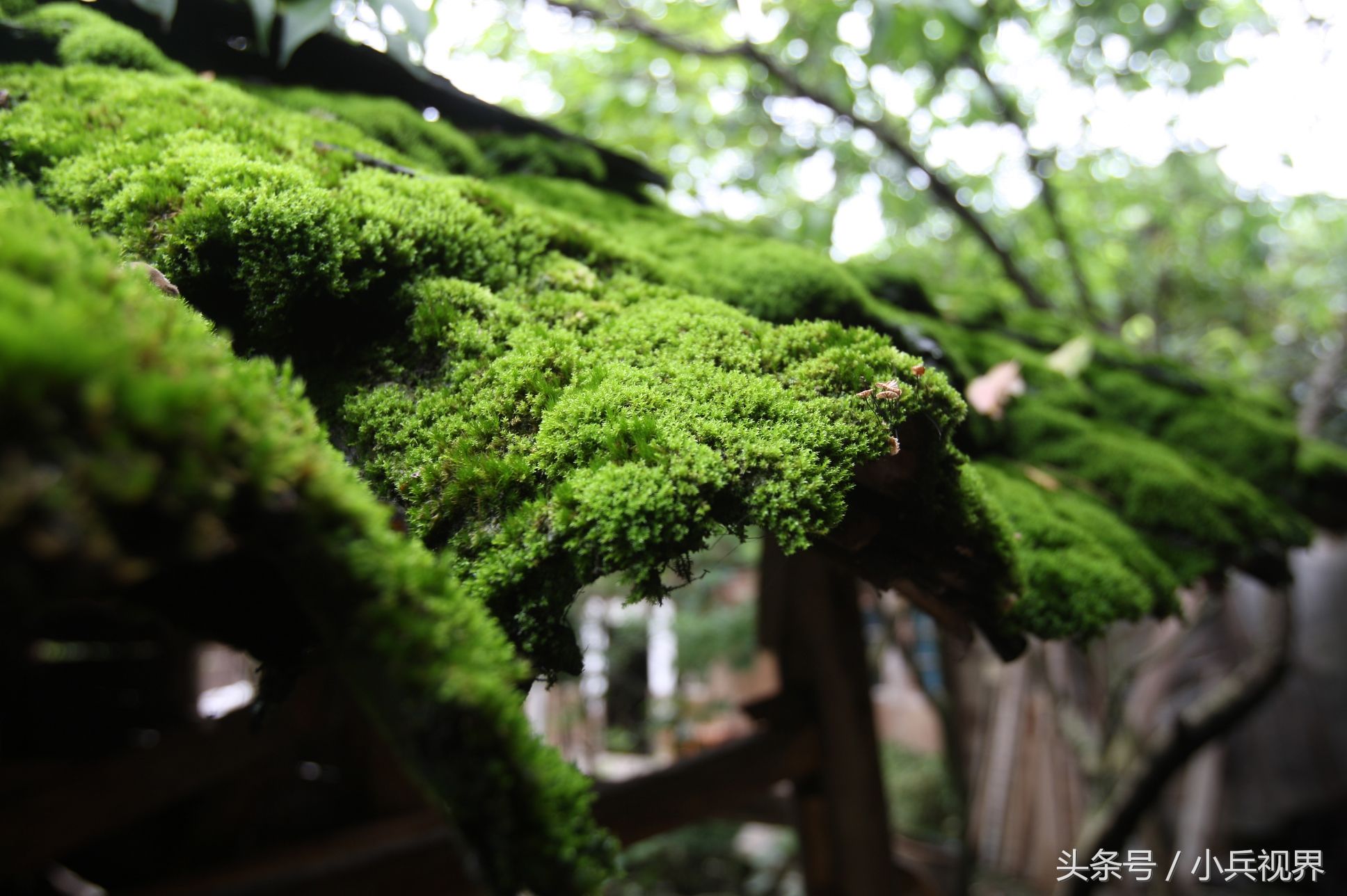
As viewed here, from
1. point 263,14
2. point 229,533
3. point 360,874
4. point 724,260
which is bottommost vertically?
point 360,874

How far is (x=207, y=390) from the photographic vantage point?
601mm

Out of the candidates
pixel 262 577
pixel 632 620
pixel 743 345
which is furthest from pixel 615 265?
pixel 632 620

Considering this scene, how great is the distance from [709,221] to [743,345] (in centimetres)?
153

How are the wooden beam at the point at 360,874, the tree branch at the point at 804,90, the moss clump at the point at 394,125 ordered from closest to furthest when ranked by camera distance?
1. the moss clump at the point at 394,125
2. the wooden beam at the point at 360,874
3. the tree branch at the point at 804,90

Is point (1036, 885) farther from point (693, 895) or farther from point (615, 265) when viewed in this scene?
point (615, 265)

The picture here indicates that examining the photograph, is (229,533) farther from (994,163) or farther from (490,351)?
(994,163)

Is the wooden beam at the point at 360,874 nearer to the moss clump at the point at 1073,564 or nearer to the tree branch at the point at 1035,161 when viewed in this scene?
the moss clump at the point at 1073,564

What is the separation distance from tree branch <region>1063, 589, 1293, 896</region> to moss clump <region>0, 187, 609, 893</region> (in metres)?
4.02

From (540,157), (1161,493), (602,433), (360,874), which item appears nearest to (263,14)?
(540,157)

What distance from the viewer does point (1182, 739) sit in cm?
370

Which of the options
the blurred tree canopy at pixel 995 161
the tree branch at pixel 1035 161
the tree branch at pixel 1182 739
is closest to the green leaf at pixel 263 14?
the blurred tree canopy at pixel 995 161

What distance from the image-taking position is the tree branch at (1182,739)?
3.72m

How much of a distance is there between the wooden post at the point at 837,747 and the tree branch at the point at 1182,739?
1425mm

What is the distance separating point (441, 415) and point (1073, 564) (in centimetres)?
155
